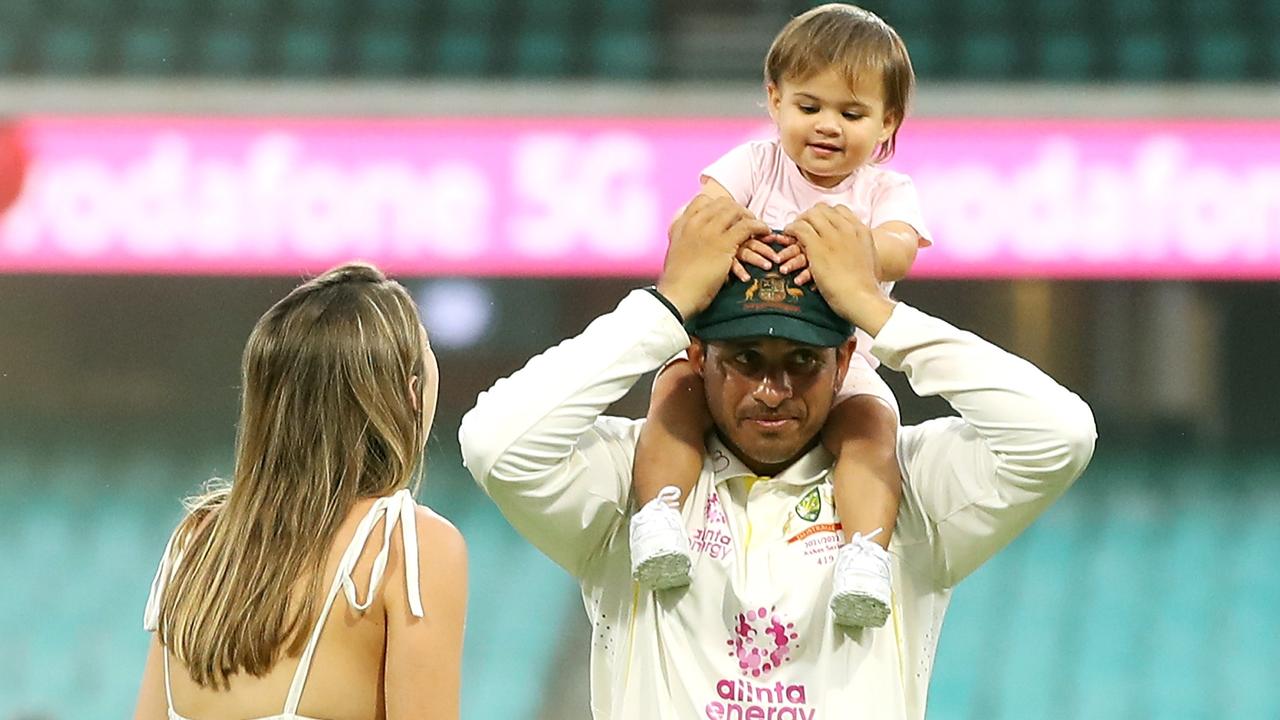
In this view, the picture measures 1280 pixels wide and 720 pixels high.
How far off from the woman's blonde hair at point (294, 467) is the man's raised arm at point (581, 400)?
0.32 ft

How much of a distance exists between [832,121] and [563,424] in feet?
1.95

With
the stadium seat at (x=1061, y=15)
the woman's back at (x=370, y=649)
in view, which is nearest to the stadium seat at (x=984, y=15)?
the stadium seat at (x=1061, y=15)

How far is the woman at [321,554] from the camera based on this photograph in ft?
5.66

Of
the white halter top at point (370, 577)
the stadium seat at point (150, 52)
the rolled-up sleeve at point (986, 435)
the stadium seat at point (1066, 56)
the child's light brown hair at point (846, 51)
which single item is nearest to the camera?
the white halter top at point (370, 577)

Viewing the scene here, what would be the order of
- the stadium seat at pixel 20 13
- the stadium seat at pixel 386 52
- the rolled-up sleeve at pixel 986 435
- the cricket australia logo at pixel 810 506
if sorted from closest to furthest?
the rolled-up sleeve at pixel 986 435, the cricket australia logo at pixel 810 506, the stadium seat at pixel 386 52, the stadium seat at pixel 20 13

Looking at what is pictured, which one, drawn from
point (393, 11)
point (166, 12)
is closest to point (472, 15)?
point (393, 11)

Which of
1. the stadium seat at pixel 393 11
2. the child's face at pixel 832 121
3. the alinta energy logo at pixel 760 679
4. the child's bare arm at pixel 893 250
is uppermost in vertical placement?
the stadium seat at pixel 393 11

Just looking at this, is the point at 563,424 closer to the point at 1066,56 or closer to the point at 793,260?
the point at 793,260

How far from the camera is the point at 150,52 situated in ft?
25.0

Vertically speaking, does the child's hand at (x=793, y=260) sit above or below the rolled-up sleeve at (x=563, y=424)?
above

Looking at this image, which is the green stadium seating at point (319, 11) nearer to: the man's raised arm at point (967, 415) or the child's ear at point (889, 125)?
the child's ear at point (889, 125)

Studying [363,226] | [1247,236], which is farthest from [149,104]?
[1247,236]

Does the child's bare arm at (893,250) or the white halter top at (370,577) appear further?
the child's bare arm at (893,250)

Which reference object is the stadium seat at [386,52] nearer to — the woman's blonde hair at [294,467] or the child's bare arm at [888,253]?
the child's bare arm at [888,253]
